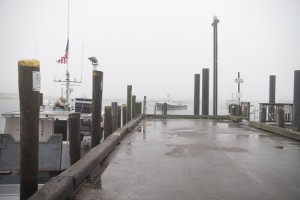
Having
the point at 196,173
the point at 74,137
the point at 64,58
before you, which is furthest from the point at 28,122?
the point at 64,58

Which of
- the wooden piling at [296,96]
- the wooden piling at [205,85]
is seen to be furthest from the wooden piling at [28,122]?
the wooden piling at [205,85]

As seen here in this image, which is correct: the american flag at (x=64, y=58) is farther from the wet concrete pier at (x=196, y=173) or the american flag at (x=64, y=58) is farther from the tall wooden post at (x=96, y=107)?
the wet concrete pier at (x=196, y=173)

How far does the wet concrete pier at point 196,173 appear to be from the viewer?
3.73 meters

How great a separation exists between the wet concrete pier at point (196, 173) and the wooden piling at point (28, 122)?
71cm

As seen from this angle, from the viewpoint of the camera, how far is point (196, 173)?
470 cm

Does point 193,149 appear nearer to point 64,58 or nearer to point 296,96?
point 296,96

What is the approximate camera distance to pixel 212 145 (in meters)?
7.45

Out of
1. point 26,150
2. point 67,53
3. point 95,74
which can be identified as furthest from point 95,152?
point 67,53

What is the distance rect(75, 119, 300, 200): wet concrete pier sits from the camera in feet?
12.2

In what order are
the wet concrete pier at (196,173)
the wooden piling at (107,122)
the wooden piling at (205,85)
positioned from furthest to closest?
1. the wooden piling at (205,85)
2. the wooden piling at (107,122)
3. the wet concrete pier at (196,173)

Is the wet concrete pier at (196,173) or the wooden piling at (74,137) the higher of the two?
the wooden piling at (74,137)

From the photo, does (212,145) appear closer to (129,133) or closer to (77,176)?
(129,133)

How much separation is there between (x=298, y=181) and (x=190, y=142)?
376cm

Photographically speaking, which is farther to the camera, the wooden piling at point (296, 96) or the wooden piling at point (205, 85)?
the wooden piling at point (205, 85)
